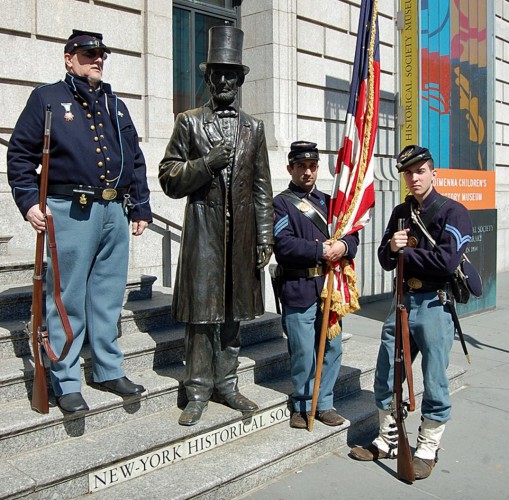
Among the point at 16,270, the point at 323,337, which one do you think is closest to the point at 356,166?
the point at 323,337

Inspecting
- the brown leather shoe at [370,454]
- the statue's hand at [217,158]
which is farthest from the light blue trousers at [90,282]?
the brown leather shoe at [370,454]

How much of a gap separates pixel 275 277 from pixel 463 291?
1236 millimetres

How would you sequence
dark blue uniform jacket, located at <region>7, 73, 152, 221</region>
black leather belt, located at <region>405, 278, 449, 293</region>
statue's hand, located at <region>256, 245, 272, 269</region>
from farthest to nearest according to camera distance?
statue's hand, located at <region>256, 245, 272, 269</region> < black leather belt, located at <region>405, 278, 449, 293</region> < dark blue uniform jacket, located at <region>7, 73, 152, 221</region>

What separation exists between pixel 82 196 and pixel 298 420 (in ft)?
7.03

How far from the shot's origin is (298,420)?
4473 mm

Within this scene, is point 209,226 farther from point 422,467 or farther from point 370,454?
point 422,467

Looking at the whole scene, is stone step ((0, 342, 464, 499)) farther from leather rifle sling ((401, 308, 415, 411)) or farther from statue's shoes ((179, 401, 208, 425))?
leather rifle sling ((401, 308, 415, 411))

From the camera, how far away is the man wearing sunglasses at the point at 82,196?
3625 mm

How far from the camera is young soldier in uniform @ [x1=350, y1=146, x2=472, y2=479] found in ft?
12.8

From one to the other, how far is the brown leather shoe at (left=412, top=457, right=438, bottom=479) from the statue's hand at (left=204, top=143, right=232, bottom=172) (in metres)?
2.24

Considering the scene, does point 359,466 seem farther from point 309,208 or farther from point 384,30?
point 384,30

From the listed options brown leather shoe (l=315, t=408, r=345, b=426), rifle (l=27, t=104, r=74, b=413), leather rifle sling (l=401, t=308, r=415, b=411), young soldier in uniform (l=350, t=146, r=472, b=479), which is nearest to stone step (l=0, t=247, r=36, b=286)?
rifle (l=27, t=104, r=74, b=413)

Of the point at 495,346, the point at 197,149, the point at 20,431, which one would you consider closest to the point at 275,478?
the point at 20,431

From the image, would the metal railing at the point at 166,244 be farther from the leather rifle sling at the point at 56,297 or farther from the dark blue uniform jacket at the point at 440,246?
the leather rifle sling at the point at 56,297
